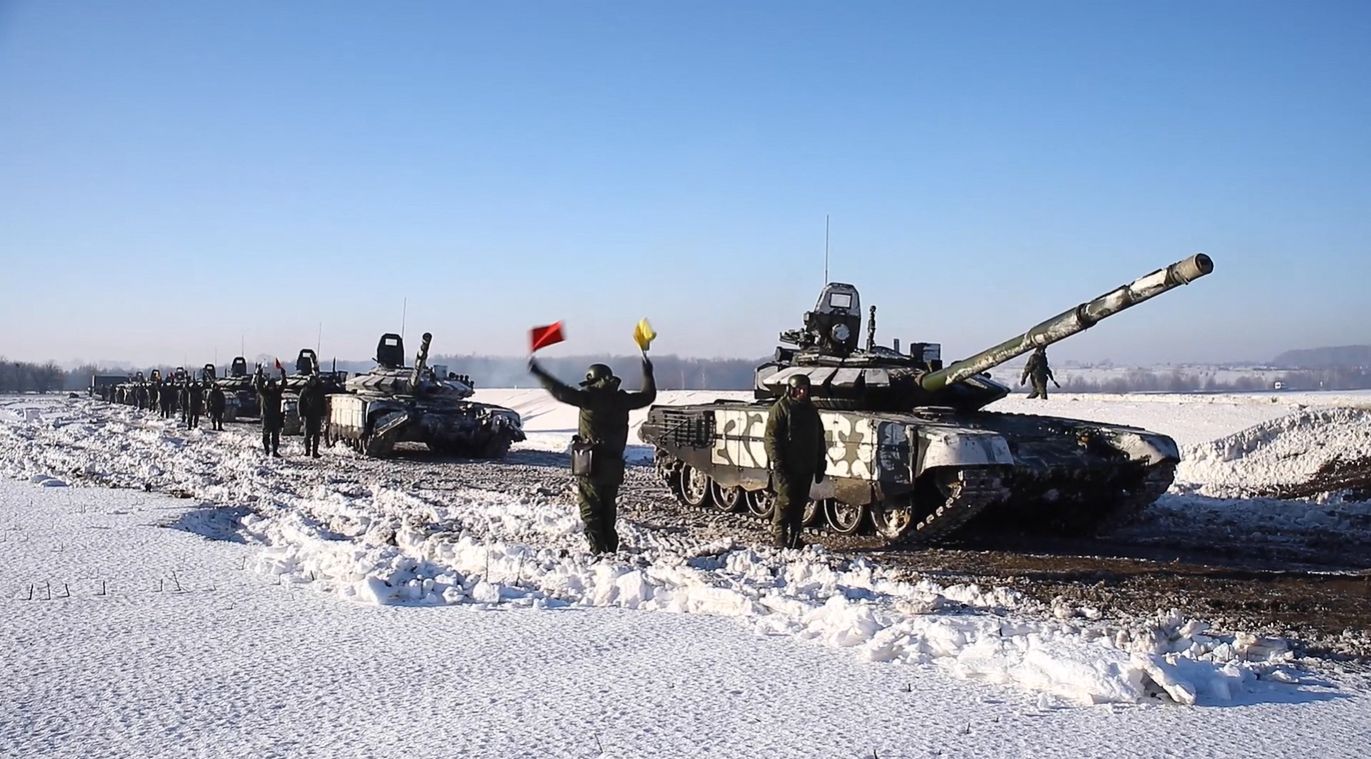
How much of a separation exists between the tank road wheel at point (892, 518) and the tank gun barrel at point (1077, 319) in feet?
5.03

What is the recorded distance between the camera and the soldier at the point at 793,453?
31.8ft

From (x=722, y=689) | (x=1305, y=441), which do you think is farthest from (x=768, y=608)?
(x=1305, y=441)

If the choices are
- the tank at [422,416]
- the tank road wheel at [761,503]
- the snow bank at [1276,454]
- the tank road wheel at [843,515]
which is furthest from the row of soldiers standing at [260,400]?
the snow bank at [1276,454]

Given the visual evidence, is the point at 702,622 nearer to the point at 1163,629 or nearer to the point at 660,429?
the point at 1163,629

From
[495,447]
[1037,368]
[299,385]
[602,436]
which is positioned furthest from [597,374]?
[299,385]

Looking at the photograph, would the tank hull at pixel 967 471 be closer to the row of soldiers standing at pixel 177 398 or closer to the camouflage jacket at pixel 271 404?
the camouflage jacket at pixel 271 404

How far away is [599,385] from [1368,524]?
381 inches

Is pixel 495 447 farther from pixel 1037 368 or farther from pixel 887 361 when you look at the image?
pixel 887 361

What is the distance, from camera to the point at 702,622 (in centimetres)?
594

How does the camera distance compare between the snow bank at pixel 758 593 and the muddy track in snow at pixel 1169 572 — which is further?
the muddy track in snow at pixel 1169 572

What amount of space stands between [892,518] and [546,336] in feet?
16.5

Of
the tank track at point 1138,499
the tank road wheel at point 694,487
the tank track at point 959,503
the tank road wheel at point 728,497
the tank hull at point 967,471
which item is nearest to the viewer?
the tank track at point 959,503

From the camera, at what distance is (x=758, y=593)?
21.9 ft

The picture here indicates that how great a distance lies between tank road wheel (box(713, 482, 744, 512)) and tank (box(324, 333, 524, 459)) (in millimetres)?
8445
